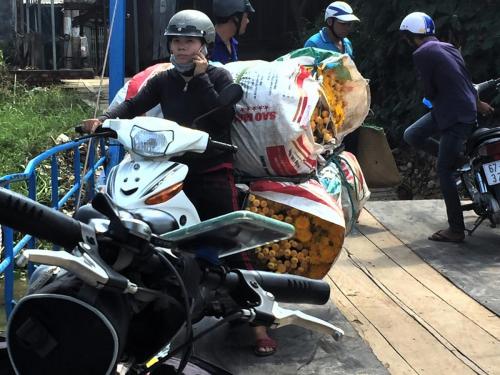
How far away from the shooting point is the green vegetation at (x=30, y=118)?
8258 mm

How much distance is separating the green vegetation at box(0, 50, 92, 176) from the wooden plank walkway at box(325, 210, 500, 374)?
3.80 metres

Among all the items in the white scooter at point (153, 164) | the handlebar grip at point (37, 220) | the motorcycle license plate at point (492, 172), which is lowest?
the motorcycle license plate at point (492, 172)

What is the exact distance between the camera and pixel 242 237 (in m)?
1.88

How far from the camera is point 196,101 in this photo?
12.8 feet

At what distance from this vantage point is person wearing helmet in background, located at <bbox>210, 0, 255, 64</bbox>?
5.21 m

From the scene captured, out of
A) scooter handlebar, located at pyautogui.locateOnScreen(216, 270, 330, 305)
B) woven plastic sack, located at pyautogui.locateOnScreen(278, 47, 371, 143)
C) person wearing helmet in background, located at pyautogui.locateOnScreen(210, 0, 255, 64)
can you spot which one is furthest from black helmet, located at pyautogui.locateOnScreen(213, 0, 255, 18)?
scooter handlebar, located at pyautogui.locateOnScreen(216, 270, 330, 305)

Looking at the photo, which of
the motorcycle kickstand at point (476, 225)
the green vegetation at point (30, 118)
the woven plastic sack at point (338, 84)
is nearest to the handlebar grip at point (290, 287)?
the woven plastic sack at point (338, 84)

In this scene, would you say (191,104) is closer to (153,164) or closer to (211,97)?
(211,97)

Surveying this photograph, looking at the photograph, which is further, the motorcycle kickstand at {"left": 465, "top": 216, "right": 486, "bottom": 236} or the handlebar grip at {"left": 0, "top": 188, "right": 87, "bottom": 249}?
the motorcycle kickstand at {"left": 465, "top": 216, "right": 486, "bottom": 236}

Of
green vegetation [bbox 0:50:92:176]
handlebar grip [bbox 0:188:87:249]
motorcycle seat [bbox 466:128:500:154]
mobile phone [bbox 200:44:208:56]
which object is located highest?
mobile phone [bbox 200:44:208:56]

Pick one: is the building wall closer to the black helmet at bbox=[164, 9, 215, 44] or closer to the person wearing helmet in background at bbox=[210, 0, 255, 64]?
the person wearing helmet in background at bbox=[210, 0, 255, 64]

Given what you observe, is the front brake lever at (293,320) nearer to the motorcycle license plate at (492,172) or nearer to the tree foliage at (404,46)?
the motorcycle license plate at (492,172)

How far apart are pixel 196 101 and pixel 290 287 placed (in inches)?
79.8

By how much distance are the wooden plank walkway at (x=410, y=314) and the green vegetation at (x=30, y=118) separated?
3.80 m
